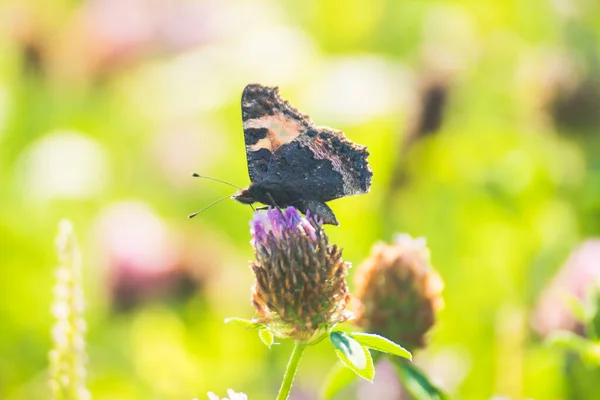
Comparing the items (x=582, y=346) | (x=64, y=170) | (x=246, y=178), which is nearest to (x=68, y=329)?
(x=582, y=346)

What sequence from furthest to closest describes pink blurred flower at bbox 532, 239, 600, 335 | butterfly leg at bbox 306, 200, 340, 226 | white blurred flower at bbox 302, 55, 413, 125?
1. white blurred flower at bbox 302, 55, 413, 125
2. pink blurred flower at bbox 532, 239, 600, 335
3. butterfly leg at bbox 306, 200, 340, 226

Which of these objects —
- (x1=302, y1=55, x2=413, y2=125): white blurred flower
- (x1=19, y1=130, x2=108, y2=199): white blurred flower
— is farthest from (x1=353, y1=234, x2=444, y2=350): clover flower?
(x1=19, y1=130, x2=108, y2=199): white blurred flower

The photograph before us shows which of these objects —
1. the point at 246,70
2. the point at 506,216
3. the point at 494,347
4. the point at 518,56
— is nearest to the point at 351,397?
the point at 494,347

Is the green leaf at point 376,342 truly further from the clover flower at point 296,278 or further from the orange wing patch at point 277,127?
the orange wing patch at point 277,127

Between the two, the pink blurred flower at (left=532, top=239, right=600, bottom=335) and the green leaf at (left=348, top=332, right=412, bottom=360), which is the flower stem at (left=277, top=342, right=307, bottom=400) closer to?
the green leaf at (left=348, top=332, right=412, bottom=360)

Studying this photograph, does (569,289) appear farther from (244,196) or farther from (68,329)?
(68,329)
